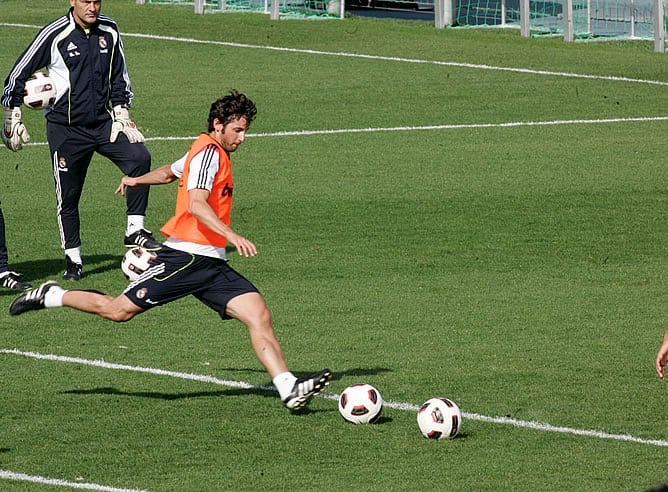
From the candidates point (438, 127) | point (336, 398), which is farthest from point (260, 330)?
point (438, 127)

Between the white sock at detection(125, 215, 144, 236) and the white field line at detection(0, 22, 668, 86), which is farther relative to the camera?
the white field line at detection(0, 22, 668, 86)

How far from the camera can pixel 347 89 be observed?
24734 millimetres

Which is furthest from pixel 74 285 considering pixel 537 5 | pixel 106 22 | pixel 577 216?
pixel 537 5

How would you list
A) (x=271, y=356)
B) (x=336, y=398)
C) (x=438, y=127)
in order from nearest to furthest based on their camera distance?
(x=271, y=356), (x=336, y=398), (x=438, y=127)

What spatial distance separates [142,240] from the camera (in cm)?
1391

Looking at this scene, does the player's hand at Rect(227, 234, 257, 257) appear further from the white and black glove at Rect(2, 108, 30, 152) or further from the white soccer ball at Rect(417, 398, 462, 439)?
the white and black glove at Rect(2, 108, 30, 152)

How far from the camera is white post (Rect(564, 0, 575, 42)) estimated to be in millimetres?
30016

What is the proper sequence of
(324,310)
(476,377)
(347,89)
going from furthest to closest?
(347,89) < (324,310) < (476,377)

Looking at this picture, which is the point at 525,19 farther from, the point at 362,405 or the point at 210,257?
the point at 362,405

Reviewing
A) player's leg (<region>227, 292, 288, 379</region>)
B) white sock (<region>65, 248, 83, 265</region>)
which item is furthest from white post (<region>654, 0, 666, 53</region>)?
player's leg (<region>227, 292, 288, 379</region>)

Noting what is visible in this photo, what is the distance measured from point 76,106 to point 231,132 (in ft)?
13.8

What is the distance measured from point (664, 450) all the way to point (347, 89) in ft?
55.5

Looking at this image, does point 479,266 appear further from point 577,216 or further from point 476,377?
point 476,377

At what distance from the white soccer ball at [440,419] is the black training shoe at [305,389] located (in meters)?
0.70
